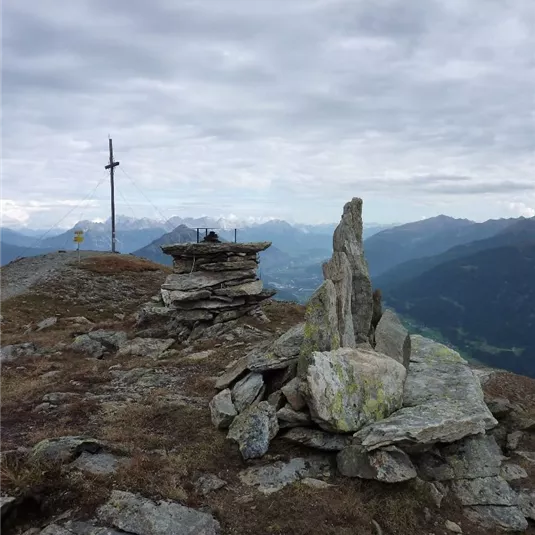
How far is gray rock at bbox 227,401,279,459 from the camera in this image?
14336 mm

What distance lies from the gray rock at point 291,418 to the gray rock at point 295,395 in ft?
0.69

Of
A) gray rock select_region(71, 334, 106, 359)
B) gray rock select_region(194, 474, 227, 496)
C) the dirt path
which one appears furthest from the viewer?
the dirt path

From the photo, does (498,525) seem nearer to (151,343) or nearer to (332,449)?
(332,449)

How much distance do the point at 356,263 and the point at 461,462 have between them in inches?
447

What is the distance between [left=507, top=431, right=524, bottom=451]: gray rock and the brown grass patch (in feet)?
183

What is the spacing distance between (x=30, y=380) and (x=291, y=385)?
1549 centimetres

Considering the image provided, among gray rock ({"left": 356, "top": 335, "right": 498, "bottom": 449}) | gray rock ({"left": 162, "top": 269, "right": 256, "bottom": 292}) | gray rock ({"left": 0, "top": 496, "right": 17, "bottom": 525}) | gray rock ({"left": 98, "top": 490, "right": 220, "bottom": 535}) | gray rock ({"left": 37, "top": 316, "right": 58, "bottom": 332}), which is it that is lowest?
gray rock ({"left": 37, "top": 316, "right": 58, "bottom": 332})

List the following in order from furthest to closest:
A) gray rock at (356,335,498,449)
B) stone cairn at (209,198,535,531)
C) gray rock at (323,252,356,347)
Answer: gray rock at (323,252,356,347) < gray rock at (356,335,498,449) < stone cairn at (209,198,535,531)

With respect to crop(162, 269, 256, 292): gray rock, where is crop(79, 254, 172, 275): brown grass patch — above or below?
below

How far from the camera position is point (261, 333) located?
3081 cm

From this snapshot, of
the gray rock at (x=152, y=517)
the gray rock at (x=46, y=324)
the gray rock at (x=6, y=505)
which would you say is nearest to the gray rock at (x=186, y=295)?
the gray rock at (x=46, y=324)

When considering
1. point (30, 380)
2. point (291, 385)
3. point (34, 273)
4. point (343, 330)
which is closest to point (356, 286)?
point (343, 330)

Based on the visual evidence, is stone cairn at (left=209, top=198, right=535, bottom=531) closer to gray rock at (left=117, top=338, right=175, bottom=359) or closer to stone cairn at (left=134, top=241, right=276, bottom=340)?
gray rock at (left=117, top=338, right=175, bottom=359)

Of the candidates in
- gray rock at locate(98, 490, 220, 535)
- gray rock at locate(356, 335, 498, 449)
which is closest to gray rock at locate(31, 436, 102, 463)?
gray rock at locate(98, 490, 220, 535)
